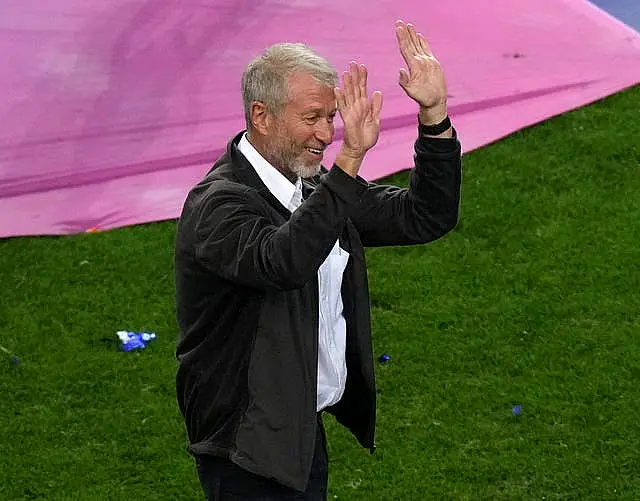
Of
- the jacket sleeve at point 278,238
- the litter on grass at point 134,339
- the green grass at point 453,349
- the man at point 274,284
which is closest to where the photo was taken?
the jacket sleeve at point 278,238

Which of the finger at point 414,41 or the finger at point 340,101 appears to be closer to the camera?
the finger at point 340,101

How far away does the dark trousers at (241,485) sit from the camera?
369 cm

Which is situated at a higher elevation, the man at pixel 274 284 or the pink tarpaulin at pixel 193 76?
the man at pixel 274 284

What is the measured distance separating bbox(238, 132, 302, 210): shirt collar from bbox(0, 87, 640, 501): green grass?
2.21 metres

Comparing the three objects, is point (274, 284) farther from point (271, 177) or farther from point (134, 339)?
point (134, 339)

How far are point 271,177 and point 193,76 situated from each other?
5328 mm

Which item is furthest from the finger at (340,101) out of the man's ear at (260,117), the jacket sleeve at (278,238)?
the man's ear at (260,117)

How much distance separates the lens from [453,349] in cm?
664

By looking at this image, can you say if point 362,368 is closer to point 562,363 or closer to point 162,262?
point 562,363

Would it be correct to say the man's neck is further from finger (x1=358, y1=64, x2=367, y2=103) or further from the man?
finger (x1=358, y1=64, x2=367, y2=103)

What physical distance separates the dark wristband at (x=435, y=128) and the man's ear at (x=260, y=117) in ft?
1.38

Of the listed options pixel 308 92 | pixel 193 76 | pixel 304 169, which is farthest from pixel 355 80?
pixel 193 76

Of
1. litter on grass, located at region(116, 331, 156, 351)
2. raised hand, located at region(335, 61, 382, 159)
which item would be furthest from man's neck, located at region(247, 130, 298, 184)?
litter on grass, located at region(116, 331, 156, 351)

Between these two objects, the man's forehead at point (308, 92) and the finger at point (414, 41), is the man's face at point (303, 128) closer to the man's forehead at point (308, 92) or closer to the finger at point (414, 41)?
the man's forehead at point (308, 92)
